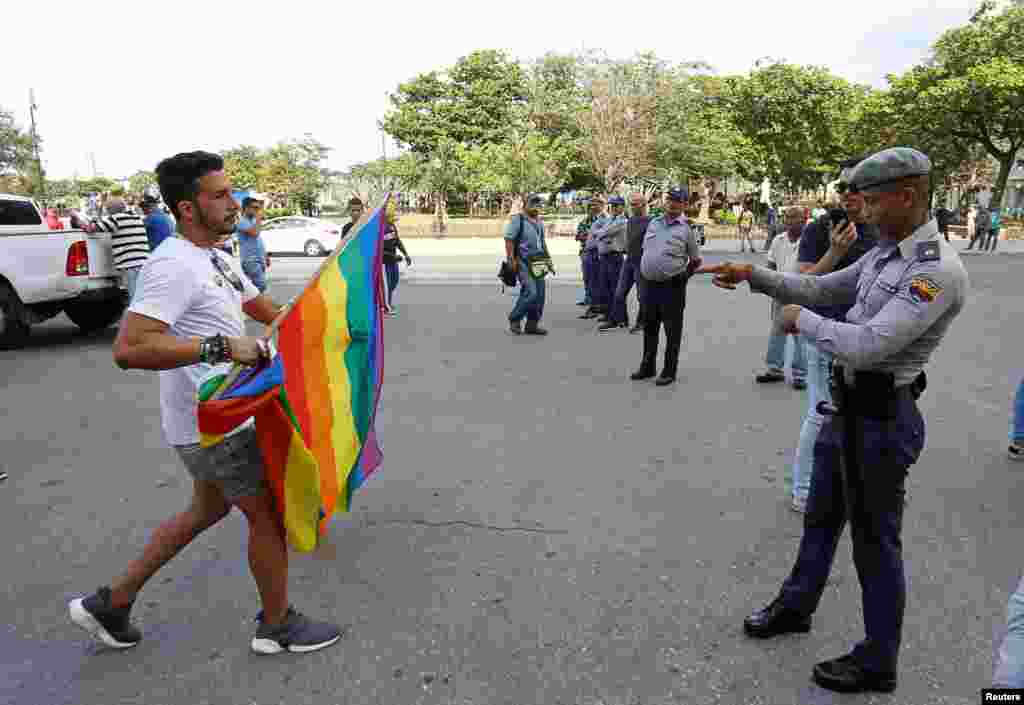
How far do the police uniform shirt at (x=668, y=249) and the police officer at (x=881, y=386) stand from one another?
14.1 ft

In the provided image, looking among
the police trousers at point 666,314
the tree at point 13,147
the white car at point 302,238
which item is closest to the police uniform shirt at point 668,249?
the police trousers at point 666,314

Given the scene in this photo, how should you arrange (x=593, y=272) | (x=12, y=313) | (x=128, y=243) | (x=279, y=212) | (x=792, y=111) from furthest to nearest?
(x=279, y=212) < (x=792, y=111) < (x=593, y=272) < (x=128, y=243) < (x=12, y=313)

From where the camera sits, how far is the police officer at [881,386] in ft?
7.68

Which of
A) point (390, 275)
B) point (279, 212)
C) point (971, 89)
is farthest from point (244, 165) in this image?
point (390, 275)

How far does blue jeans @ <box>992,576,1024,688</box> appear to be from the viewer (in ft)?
5.70

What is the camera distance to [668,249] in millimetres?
6906

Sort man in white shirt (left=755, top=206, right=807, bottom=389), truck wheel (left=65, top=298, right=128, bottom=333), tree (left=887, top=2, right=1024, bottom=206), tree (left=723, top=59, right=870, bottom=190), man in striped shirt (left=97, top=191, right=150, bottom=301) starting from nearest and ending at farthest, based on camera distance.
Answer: man in white shirt (left=755, top=206, right=807, bottom=389) < man in striped shirt (left=97, top=191, right=150, bottom=301) < truck wheel (left=65, top=298, right=128, bottom=333) < tree (left=887, top=2, right=1024, bottom=206) < tree (left=723, top=59, right=870, bottom=190)

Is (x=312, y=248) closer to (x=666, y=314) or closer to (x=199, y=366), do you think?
(x=666, y=314)

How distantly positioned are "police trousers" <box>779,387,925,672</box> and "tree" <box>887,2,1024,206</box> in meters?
33.9

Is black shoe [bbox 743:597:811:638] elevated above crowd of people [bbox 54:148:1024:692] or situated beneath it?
situated beneath

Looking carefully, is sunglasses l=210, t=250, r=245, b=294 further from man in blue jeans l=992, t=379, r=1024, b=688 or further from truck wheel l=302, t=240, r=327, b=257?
truck wheel l=302, t=240, r=327, b=257

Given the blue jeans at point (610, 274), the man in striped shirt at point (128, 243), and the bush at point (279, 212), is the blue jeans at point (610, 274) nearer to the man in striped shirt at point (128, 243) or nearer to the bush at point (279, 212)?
the man in striped shirt at point (128, 243)

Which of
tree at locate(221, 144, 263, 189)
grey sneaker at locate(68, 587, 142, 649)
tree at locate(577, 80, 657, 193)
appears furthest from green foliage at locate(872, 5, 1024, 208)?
tree at locate(221, 144, 263, 189)

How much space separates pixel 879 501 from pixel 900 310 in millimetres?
645
